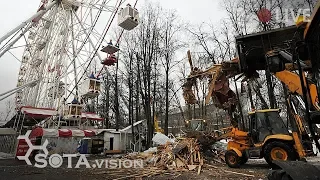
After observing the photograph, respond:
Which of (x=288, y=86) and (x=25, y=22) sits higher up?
(x=25, y=22)


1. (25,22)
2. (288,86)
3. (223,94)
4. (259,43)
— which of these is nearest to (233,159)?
(223,94)

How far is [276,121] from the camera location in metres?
10.3

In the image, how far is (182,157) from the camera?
1251 centimetres

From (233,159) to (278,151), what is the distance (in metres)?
2.08

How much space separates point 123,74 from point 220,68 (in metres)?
19.5

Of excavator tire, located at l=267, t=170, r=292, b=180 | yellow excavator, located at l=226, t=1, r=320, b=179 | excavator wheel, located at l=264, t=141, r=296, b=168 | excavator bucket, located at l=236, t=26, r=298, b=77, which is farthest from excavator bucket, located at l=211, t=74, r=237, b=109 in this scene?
excavator tire, located at l=267, t=170, r=292, b=180

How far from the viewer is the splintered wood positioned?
11.5m

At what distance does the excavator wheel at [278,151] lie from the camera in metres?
9.37

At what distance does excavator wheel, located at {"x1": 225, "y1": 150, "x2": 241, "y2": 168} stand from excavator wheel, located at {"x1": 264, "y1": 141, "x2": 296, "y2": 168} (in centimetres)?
145

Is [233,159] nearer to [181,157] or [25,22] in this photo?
[181,157]

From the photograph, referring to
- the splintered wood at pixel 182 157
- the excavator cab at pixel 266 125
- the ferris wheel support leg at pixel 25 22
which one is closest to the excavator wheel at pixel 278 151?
the excavator cab at pixel 266 125

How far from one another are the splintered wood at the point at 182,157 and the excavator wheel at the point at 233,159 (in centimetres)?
128

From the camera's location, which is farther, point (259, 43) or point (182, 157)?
point (182, 157)

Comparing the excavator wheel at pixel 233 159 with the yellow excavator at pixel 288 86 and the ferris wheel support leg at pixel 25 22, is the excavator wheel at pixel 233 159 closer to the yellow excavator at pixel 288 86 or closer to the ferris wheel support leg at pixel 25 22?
the yellow excavator at pixel 288 86
